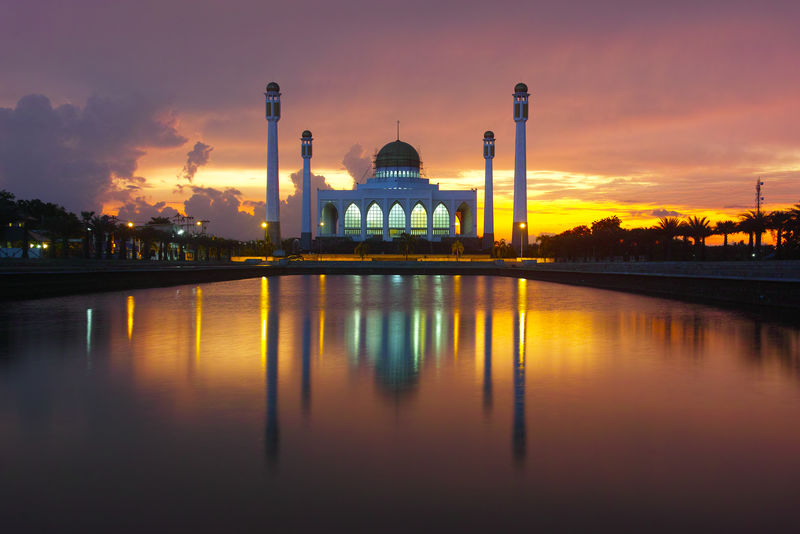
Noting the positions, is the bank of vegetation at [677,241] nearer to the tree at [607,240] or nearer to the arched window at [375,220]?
the tree at [607,240]

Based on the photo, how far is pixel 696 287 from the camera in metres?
21.9

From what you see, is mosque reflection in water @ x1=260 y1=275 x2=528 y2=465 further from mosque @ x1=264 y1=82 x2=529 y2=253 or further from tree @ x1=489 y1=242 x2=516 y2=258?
mosque @ x1=264 y1=82 x2=529 y2=253

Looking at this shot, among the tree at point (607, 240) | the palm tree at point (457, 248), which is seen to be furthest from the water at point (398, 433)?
the palm tree at point (457, 248)

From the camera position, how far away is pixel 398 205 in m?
99.2

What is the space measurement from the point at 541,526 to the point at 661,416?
291cm

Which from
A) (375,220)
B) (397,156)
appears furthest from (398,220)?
(397,156)

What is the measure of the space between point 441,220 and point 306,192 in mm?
20763

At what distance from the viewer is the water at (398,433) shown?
3.92 meters

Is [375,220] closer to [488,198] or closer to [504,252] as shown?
[488,198]

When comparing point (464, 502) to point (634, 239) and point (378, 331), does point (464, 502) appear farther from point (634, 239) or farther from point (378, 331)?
point (634, 239)

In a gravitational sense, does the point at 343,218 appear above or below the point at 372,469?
above

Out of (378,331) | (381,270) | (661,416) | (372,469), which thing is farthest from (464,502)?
(381,270)

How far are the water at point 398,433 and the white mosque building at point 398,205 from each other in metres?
87.0

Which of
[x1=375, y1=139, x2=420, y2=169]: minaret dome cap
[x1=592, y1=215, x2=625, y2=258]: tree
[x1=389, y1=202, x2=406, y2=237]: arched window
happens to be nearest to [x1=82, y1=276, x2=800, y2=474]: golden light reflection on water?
[x1=592, y1=215, x2=625, y2=258]: tree
